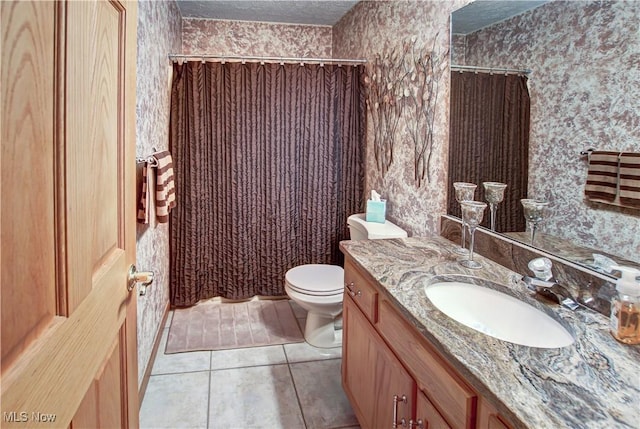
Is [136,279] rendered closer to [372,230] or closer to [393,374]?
[393,374]

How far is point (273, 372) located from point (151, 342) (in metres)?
0.71

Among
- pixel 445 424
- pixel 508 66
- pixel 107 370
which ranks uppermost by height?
pixel 508 66

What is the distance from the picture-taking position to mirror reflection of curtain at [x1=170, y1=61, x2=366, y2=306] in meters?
3.03

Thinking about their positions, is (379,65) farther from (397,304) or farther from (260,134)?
(397,304)

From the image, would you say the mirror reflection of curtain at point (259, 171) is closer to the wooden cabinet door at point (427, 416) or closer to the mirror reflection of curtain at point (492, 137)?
the mirror reflection of curtain at point (492, 137)

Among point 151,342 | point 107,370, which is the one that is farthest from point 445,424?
point 151,342

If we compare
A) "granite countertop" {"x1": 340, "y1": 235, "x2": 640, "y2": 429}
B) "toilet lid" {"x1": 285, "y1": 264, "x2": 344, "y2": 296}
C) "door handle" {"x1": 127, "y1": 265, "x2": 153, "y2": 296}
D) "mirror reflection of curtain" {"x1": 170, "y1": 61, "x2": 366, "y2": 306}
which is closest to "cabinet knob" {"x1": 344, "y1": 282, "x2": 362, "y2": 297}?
"granite countertop" {"x1": 340, "y1": 235, "x2": 640, "y2": 429}

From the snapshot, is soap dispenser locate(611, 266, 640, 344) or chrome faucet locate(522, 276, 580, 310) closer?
soap dispenser locate(611, 266, 640, 344)

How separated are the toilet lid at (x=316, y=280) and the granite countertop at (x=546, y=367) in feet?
3.66

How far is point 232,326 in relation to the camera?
2891mm

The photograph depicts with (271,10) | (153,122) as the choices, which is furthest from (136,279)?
(271,10)

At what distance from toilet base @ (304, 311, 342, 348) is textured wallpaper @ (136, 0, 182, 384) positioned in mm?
945

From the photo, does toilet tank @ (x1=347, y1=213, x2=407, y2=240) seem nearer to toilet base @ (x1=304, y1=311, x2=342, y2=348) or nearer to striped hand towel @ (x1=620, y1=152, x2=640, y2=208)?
toilet base @ (x1=304, y1=311, x2=342, y2=348)

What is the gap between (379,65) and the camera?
2770 mm
